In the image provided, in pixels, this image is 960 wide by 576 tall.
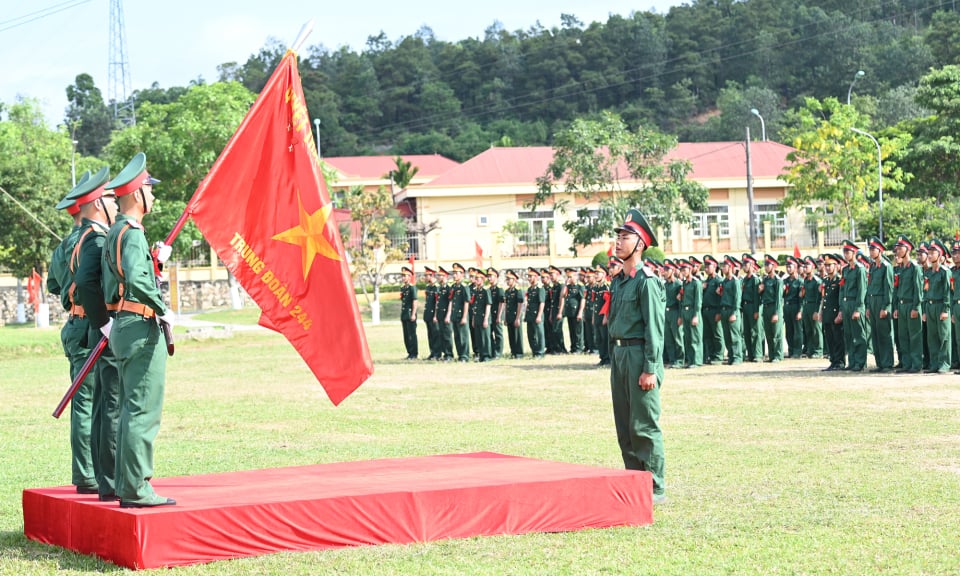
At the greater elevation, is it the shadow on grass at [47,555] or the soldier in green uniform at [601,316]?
the soldier in green uniform at [601,316]

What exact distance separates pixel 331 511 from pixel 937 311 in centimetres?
1278

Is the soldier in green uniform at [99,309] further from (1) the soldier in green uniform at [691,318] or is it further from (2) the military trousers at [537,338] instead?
(2) the military trousers at [537,338]

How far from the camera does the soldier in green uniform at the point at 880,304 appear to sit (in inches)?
705

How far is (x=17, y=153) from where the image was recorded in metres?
52.2

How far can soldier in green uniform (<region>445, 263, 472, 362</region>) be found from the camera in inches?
939

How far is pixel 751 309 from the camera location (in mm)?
21109

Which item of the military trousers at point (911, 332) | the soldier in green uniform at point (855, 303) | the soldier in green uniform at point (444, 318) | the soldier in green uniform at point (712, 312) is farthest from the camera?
the soldier in green uniform at point (444, 318)

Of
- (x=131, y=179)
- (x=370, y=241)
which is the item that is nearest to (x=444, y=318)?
(x=131, y=179)

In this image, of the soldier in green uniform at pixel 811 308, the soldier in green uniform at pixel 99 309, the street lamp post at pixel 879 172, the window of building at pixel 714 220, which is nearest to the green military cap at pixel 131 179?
the soldier in green uniform at pixel 99 309

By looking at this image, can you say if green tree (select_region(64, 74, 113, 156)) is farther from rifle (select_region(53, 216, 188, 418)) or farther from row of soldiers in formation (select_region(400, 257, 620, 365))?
rifle (select_region(53, 216, 188, 418))

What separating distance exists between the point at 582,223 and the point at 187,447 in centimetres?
3472

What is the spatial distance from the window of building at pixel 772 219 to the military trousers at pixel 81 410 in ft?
147

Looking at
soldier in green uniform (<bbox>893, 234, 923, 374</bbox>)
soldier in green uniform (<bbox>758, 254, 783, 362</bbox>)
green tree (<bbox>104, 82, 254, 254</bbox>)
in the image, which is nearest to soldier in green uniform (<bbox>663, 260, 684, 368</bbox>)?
soldier in green uniform (<bbox>758, 254, 783, 362</bbox>)

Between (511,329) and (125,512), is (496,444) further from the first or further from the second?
(511,329)
